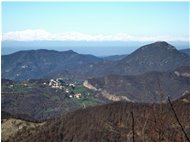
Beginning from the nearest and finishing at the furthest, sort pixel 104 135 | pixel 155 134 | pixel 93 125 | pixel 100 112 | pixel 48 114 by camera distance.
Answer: pixel 155 134, pixel 104 135, pixel 93 125, pixel 100 112, pixel 48 114

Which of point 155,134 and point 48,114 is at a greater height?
point 155,134

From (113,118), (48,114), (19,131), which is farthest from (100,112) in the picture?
(48,114)

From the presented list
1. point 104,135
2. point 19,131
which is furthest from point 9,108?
point 104,135

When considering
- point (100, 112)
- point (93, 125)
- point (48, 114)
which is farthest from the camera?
point (48, 114)

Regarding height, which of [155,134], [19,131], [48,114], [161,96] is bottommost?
[48,114]

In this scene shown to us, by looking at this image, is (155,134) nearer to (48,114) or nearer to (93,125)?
(93,125)

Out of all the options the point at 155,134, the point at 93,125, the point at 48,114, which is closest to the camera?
the point at 155,134

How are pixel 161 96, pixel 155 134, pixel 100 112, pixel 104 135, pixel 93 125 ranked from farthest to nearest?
pixel 100 112
pixel 93 125
pixel 104 135
pixel 161 96
pixel 155 134

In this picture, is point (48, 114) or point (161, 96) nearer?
point (161, 96)

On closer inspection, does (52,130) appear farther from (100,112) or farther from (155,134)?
(155,134)
